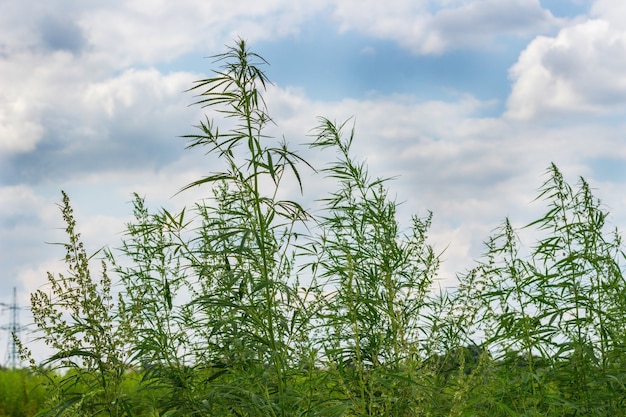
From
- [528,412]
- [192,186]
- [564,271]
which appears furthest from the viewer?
[564,271]

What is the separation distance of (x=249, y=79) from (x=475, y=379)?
2543mm

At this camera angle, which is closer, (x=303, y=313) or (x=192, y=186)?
(x=192, y=186)

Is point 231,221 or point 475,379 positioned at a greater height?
point 231,221

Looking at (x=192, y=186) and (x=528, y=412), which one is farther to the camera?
(x=528, y=412)

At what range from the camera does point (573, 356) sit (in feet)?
15.1

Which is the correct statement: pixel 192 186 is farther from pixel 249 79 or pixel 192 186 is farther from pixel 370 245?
pixel 370 245

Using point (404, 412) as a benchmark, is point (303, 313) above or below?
above

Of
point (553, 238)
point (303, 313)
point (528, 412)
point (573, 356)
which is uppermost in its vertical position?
point (553, 238)

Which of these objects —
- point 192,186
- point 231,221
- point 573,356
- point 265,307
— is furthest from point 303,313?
point 573,356

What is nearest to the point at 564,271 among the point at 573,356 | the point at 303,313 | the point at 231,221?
the point at 573,356

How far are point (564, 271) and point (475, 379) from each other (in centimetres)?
94

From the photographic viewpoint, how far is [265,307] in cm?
368

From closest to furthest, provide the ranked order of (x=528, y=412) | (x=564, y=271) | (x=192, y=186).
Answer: (x=192, y=186) < (x=528, y=412) < (x=564, y=271)

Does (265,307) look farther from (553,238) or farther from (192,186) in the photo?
(553,238)
